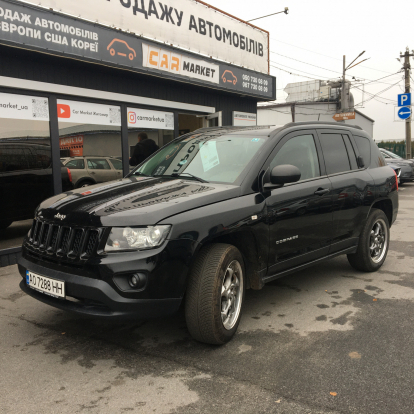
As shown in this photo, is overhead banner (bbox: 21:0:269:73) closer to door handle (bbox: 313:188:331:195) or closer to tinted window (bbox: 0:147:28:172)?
tinted window (bbox: 0:147:28:172)

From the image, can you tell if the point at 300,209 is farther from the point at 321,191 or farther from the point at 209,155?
the point at 209,155

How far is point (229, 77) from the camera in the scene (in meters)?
10.4

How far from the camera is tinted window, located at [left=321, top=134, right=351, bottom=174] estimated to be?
4.84 meters

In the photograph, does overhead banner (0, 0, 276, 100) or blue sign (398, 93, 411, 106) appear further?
blue sign (398, 93, 411, 106)

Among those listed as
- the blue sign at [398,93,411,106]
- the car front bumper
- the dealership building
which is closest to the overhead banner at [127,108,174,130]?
the dealership building

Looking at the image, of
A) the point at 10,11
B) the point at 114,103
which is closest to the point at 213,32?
the point at 114,103

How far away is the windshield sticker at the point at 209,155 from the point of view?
418cm

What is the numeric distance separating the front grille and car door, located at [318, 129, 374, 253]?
8.81 ft

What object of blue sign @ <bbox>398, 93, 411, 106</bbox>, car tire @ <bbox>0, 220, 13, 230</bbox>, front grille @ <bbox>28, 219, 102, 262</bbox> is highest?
blue sign @ <bbox>398, 93, 411, 106</bbox>

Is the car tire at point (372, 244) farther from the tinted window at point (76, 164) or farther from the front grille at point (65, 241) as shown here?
the tinted window at point (76, 164)

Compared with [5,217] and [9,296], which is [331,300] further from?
[5,217]

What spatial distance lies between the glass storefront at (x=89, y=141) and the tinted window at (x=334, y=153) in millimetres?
4389

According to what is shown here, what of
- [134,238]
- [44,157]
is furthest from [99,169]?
[134,238]

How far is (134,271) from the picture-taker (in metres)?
3.04
